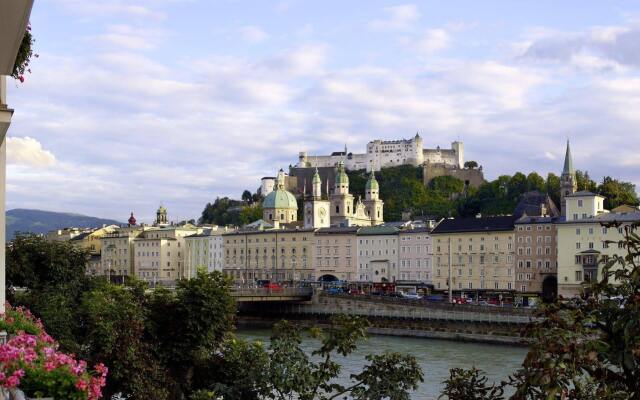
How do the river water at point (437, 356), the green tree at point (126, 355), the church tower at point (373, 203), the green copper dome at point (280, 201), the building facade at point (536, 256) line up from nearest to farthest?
the green tree at point (126, 355) → the river water at point (437, 356) → the building facade at point (536, 256) → the green copper dome at point (280, 201) → the church tower at point (373, 203)

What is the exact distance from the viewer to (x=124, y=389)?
13227mm

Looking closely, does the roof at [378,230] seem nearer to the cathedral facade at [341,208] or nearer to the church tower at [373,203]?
the cathedral facade at [341,208]

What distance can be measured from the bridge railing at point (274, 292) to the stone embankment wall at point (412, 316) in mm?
893

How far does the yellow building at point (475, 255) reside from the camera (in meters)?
65.1

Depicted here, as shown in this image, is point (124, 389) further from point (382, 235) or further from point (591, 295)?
point (382, 235)

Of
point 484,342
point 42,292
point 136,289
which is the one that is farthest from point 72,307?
point 484,342

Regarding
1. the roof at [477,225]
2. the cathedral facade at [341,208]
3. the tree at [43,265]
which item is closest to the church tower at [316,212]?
the cathedral facade at [341,208]

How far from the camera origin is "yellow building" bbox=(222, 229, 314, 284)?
80375 mm

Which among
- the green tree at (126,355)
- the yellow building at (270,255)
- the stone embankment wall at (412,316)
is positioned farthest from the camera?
the yellow building at (270,255)

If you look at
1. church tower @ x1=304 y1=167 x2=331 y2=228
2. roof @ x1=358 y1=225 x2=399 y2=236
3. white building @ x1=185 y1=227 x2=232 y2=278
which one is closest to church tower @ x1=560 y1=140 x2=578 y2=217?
roof @ x1=358 y1=225 x2=399 y2=236

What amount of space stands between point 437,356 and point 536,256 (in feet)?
91.9

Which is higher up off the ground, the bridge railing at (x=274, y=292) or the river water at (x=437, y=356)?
the bridge railing at (x=274, y=292)

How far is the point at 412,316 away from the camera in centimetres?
5034

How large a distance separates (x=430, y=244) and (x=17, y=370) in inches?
2601
